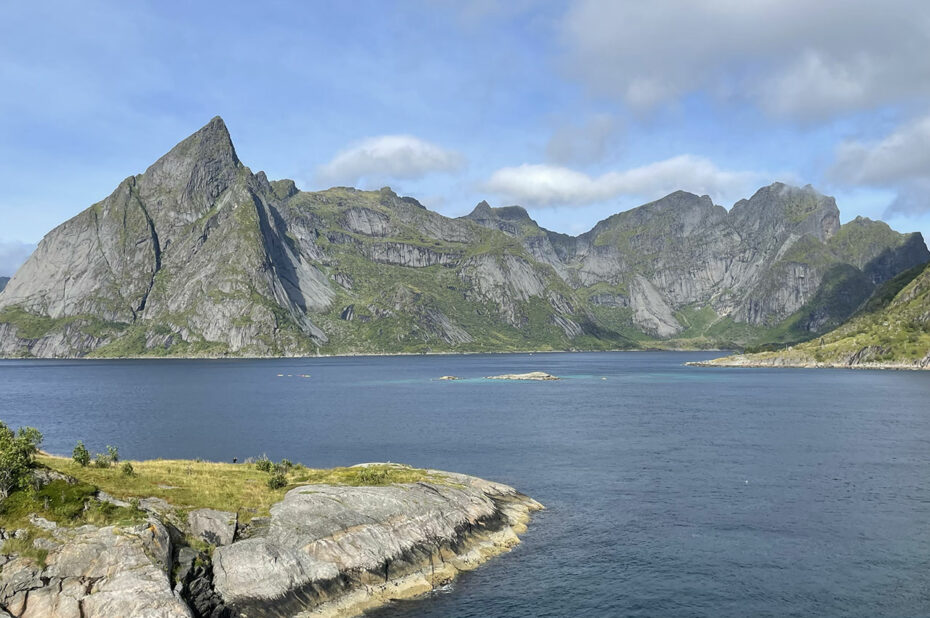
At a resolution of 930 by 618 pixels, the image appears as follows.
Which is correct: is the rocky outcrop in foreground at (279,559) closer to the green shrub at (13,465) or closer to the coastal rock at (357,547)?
the coastal rock at (357,547)

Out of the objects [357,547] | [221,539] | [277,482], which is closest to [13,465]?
[221,539]

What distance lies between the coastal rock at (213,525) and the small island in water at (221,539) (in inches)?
4.3

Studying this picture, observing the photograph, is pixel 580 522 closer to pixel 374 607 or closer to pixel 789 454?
→ pixel 374 607

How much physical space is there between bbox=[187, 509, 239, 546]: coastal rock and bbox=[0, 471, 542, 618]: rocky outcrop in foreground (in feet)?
0.25

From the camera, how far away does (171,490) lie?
54.1 metres

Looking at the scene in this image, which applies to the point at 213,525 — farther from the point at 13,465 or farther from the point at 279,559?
the point at 13,465

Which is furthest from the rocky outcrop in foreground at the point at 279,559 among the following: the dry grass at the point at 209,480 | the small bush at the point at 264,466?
the small bush at the point at 264,466

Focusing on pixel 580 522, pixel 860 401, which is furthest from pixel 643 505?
pixel 860 401

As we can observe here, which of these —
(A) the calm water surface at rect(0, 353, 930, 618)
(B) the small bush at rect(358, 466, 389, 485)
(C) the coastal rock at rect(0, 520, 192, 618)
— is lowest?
(A) the calm water surface at rect(0, 353, 930, 618)

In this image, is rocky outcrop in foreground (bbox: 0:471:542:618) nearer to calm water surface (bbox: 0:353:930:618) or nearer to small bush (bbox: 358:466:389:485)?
small bush (bbox: 358:466:389:485)

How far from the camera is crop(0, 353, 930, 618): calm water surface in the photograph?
165 feet

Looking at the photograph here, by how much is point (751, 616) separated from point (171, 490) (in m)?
44.9

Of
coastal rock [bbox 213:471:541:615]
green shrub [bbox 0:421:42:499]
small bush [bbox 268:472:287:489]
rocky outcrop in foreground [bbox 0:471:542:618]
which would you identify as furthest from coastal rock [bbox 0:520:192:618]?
small bush [bbox 268:472:287:489]

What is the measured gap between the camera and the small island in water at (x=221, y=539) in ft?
134
